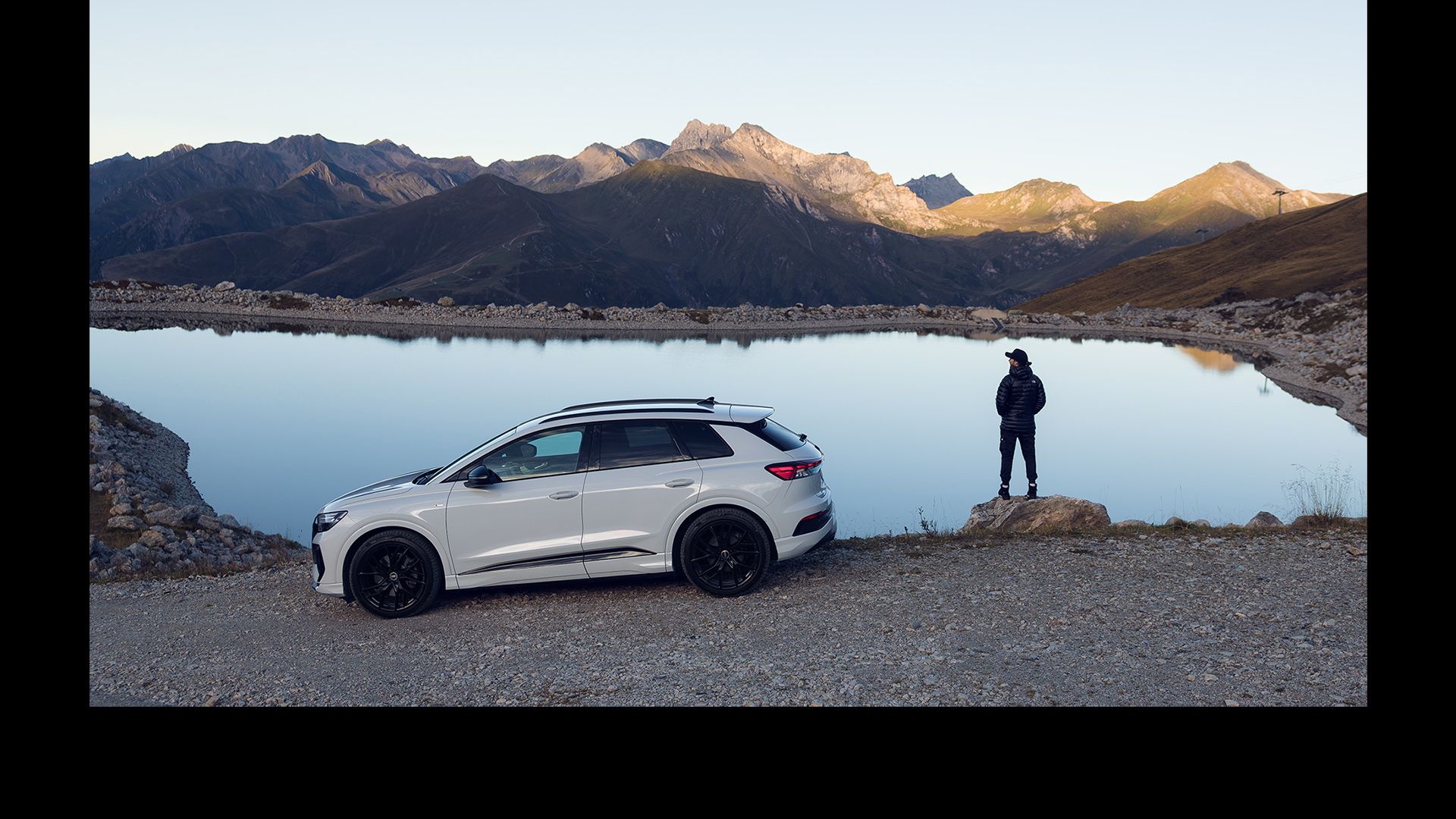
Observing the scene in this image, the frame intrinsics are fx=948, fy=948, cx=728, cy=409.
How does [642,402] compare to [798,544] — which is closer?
[798,544]

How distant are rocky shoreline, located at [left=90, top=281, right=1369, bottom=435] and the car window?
204 feet

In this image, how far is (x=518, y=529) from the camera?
1020 centimetres

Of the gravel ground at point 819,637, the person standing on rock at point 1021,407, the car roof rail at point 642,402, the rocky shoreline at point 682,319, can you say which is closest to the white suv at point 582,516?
the gravel ground at point 819,637

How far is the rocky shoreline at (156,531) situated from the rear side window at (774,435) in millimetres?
7581

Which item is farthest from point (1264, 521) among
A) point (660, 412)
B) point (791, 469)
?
point (660, 412)

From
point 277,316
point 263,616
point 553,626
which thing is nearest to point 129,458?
point 263,616

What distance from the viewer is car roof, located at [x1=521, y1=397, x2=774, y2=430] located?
1054 centimetres

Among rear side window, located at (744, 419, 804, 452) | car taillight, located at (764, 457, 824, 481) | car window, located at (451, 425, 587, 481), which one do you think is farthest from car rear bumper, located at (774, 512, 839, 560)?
car window, located at (451, 425, 587, 481)

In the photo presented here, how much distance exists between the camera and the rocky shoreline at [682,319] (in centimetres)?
7319

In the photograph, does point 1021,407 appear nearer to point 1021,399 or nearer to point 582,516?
point 1021,399

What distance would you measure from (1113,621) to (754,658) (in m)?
3.79

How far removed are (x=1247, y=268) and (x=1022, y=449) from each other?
126m

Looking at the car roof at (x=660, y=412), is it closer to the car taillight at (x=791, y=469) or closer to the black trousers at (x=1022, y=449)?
the car taillight at (x=791, y=469)

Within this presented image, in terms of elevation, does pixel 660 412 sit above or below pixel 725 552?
above
